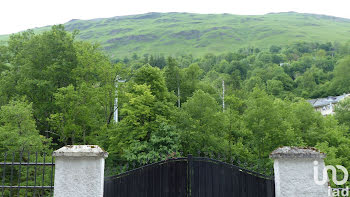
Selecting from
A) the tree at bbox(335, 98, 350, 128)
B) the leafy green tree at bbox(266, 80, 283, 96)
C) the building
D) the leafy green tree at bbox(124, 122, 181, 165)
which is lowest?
the leafy green tree at bbox(124, 122, 181, 165)

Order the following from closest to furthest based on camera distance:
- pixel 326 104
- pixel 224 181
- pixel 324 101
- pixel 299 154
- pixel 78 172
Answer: pixel 78 172, pixel 299 154, pixel 224 181, pixel 326 104, pixel 324 101

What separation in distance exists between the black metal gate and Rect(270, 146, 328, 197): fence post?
0.51m

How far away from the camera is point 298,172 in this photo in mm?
6445

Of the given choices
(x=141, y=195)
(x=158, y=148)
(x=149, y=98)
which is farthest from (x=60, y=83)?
(x=141, y=195)

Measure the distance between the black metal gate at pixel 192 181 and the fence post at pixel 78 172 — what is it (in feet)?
2.19

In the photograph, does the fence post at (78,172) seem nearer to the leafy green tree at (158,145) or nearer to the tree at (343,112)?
the leafy green tree at (158,145)

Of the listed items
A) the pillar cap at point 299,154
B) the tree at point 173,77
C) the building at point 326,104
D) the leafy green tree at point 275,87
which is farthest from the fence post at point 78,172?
the building at point 326,104

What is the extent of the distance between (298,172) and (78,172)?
424 centimetres

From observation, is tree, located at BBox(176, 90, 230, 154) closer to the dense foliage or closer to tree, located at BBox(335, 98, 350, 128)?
the dense foliage

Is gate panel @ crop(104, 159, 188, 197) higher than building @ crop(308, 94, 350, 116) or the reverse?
the reverse

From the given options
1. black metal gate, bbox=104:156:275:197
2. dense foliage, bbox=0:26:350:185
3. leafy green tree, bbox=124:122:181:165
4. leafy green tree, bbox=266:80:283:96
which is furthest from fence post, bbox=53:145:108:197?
leafy green tree, bbox=266:80:283:96

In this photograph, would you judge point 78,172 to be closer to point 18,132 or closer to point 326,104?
point 18,132

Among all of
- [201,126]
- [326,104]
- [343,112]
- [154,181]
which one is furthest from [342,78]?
[154,181]

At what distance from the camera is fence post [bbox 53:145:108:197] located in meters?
6.20
